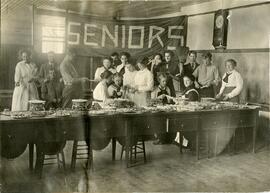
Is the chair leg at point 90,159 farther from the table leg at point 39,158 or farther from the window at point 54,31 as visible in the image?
the window at point 54,31

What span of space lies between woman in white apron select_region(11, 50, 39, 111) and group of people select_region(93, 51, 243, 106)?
0.65 m

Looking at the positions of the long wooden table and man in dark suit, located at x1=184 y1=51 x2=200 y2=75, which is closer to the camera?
the long wooden table

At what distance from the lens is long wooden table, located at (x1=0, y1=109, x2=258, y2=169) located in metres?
2.49

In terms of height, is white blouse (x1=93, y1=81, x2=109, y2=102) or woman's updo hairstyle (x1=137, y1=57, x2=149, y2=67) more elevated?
woman's updo hairstyle (x1=137, y1=57, x2=149, y2=67)

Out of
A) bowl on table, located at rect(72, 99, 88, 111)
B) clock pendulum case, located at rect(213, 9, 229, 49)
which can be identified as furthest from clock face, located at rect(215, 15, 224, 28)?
bowl on table, located at rect(72, 99, 88, 111)

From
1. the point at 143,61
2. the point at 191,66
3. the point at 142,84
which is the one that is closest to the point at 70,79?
the point at 142,84

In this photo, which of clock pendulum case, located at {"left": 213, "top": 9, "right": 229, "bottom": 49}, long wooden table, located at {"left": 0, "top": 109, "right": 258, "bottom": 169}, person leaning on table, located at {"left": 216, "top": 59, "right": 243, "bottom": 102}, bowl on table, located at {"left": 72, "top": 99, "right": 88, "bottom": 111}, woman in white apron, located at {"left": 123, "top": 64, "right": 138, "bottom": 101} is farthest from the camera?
person leaning on table, located at {"left": 216, "top": 59, "right": 243, "bottom": 102}

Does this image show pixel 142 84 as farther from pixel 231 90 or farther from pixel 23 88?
pixel 23 88

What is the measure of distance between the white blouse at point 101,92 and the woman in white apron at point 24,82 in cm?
46

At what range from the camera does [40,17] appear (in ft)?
8.52

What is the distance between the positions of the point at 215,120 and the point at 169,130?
1.54ft

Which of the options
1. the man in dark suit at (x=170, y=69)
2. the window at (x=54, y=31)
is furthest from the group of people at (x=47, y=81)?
the man in dark suit at (x=170, y=69)

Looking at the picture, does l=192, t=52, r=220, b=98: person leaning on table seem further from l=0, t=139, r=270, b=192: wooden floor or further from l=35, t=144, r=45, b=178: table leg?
l=35, t=144, r=45, b=178: table leg

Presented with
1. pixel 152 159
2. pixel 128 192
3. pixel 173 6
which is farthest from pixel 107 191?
pixel 173 6
